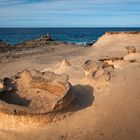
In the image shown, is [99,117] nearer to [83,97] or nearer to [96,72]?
[83,97]

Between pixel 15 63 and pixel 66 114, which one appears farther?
pixel 15 63

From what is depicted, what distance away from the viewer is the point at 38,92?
717cm

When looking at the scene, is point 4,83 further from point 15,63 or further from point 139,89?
point 15,63

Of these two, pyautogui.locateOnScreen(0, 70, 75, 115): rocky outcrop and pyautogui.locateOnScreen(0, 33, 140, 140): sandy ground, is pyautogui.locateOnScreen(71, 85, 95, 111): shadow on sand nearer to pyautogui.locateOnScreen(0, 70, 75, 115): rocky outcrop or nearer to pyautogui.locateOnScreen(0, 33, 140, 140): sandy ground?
pyautogui.locateOnScreen(0, 33, 140, 140): sandy ground

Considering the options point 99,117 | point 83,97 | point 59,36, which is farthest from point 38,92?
point 59,36

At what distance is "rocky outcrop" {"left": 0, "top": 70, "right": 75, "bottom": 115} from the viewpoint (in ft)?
21.0

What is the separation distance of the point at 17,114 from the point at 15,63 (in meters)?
10.5

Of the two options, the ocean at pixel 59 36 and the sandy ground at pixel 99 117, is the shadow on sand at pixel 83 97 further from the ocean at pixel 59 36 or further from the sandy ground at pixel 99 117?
the ocean at pixel 59 36

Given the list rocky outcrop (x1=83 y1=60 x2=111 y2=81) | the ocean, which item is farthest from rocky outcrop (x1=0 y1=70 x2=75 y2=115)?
the ocean

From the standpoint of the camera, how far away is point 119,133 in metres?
6.29

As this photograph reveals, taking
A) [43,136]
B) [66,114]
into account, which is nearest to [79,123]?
[66,114]

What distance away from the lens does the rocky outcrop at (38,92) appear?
639cm

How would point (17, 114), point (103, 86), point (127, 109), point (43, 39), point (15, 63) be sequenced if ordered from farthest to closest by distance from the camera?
point (43, 39) < point (15, 63) < point (103, 86) < point (127, 109) < point (17, 114)

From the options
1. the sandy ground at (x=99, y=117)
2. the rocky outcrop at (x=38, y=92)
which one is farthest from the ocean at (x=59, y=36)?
the rocky outcrop at (x=38, y=92)
